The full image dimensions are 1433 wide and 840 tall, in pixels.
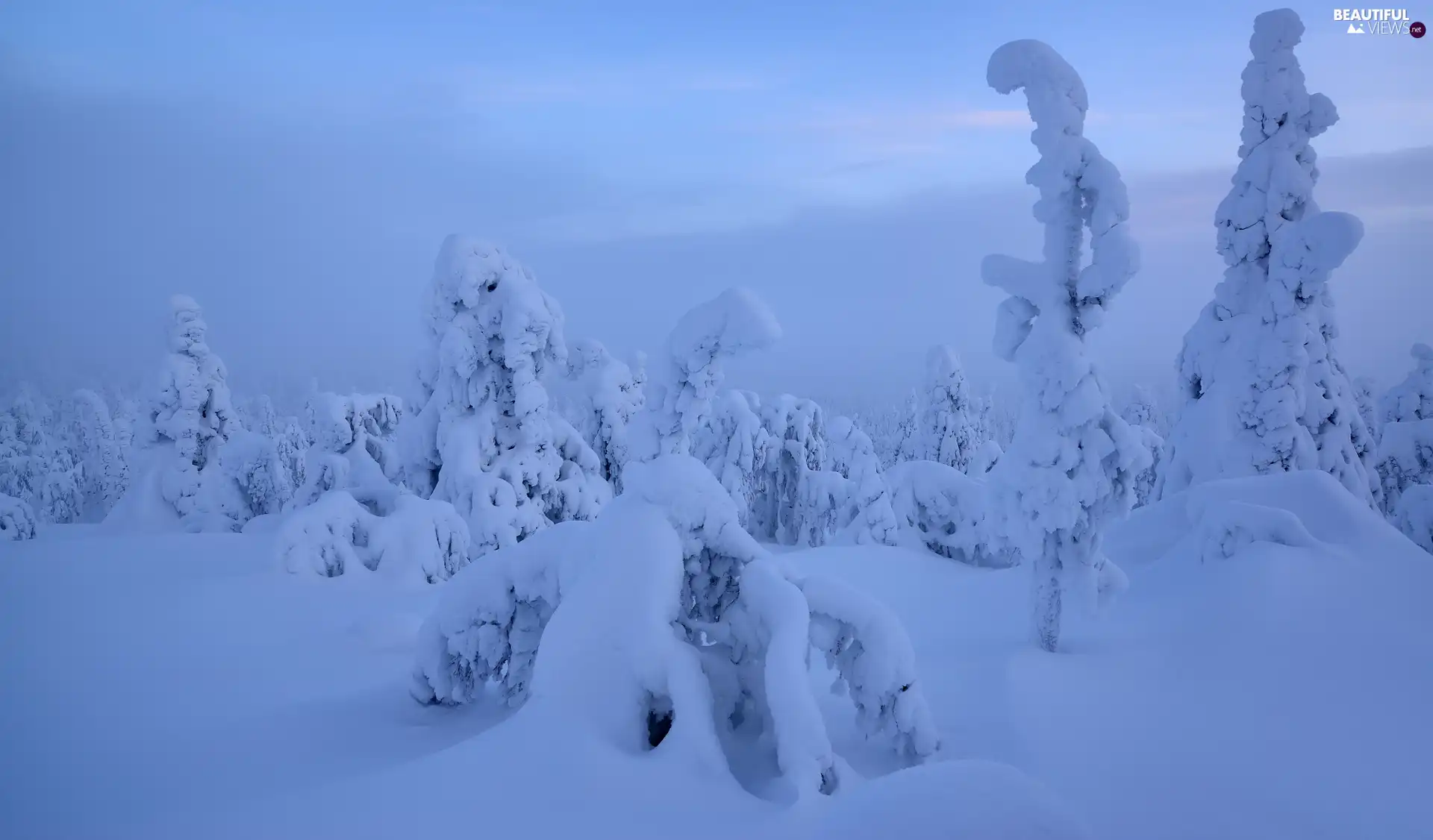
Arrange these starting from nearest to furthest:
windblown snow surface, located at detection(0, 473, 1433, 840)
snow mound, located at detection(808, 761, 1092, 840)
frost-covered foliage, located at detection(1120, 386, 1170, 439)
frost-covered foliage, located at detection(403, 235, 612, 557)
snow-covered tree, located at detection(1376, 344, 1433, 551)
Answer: snow mound, located at detection(808, 761, 1092, 840) → windblown snow surface, located at detection(0, 473, 1433, 840) → frost-covered foliage, located at detection(403, 235, 612, 557) → snow-covered tree, located at detection(1376, 344, 1433, 551) → frost-covered foliage, located at detection(1120, 386, 1170, 439)

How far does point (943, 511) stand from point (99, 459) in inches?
1534

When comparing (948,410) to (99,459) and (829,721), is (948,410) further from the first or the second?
(99,459)

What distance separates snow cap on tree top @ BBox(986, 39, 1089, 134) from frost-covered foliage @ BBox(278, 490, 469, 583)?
44.0 feet

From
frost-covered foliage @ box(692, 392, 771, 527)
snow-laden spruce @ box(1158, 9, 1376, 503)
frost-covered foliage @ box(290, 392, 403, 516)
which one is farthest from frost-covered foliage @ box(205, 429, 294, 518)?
snow-laden spruce @ box(1158, 9, 1376, 503)

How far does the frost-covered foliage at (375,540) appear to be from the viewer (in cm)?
1337

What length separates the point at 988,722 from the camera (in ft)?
25.1

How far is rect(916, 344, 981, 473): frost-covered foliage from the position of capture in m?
34.2

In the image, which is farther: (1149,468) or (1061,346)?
(1149,468)

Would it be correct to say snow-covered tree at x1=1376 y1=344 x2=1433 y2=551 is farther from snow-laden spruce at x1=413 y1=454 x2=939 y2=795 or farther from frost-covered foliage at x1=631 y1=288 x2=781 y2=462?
frost-covered foliage at x1=631 y1=288 x2=781 y2=462

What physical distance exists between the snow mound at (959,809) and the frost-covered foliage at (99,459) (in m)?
36.2

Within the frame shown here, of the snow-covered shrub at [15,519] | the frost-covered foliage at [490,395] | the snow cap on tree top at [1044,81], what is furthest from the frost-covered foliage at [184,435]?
the snow cap on tree top at [1044,81]

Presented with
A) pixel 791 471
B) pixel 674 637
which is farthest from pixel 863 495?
pixel 674 637

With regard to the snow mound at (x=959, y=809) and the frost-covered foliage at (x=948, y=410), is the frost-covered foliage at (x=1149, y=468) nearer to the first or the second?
the frost-covered foliage at (x=948, y=410)

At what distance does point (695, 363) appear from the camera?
7.95m
